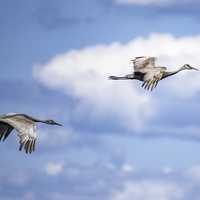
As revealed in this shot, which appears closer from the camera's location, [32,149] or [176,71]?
[32,149]

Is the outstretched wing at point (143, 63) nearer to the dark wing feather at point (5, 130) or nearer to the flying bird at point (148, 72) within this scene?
the flying bird at point (148, 72)

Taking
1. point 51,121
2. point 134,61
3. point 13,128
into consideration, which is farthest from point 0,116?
point 134,61

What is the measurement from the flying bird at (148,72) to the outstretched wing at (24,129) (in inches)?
303

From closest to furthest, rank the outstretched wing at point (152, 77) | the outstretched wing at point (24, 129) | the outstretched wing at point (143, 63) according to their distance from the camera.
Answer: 1. the outstretched wing at point (24, 129)
2. the outstretched wing at point (152, 77)
3. the outstretched wing at point (143, 63)

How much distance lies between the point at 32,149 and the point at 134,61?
49.2 feet

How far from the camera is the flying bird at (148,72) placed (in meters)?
77.2

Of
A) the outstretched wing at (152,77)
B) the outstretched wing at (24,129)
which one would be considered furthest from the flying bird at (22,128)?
the outstretched wing at (152,77)

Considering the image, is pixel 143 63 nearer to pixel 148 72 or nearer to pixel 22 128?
pixel 148 72

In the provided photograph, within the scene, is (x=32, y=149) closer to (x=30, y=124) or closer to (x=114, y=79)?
(x=30, y=124)

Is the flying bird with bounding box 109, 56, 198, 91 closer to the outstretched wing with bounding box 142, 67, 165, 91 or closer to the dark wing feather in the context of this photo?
the outstretched wing with bounding box 142, 67, 165, 91

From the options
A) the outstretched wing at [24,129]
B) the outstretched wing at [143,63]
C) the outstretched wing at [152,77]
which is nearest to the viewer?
the outstretched wing at [24,129]

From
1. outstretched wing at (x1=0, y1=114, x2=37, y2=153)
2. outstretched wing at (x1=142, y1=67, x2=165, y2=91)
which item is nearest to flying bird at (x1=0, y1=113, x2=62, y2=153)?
outstretched wing at (x1=0, y1=114, x2=37, y2=153)

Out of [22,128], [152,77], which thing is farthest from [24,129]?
[152,77]

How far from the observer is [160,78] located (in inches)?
3086
